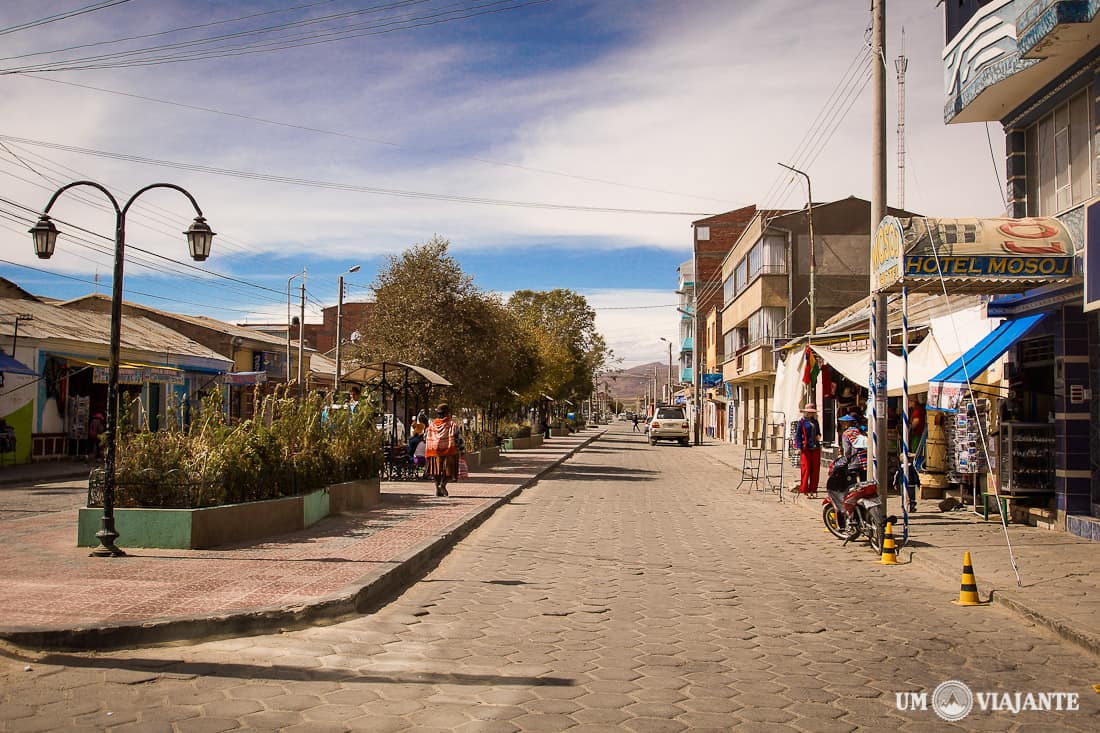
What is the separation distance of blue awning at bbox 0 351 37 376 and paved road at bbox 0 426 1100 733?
58.0ft

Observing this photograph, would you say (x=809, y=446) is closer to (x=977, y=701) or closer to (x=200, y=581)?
(x=200, y=581)

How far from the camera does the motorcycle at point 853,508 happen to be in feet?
39.6

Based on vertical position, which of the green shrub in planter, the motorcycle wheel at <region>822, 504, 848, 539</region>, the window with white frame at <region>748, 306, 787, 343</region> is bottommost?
the motorcycle wheel at <region>822, 504, 848, 539</region>

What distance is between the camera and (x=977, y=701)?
5719 millimetres

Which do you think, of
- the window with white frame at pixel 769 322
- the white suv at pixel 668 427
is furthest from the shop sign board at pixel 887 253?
the white suv at pixel 668 427

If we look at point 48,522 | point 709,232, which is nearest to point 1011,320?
point 48,522

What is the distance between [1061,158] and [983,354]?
3025mm

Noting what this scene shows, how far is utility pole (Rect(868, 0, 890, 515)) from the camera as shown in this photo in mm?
13641

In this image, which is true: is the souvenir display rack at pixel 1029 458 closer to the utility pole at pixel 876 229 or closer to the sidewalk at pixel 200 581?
the utility pole at pixel 876 229

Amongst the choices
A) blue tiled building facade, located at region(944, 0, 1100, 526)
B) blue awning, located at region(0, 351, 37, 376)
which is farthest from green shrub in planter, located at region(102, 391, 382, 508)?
blue awning, located at region(0, 351, 37, 376)

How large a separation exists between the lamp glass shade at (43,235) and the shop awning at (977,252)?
34.0 ft

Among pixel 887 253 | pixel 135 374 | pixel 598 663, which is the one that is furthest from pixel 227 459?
pixel 135 374

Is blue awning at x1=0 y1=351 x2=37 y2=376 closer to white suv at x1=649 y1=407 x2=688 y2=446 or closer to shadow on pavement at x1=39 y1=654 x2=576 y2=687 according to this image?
shadow on pavement at x1=39 y1=654 x2=576 y2=687

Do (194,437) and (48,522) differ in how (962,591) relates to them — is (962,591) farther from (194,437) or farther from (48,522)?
(48,522)
